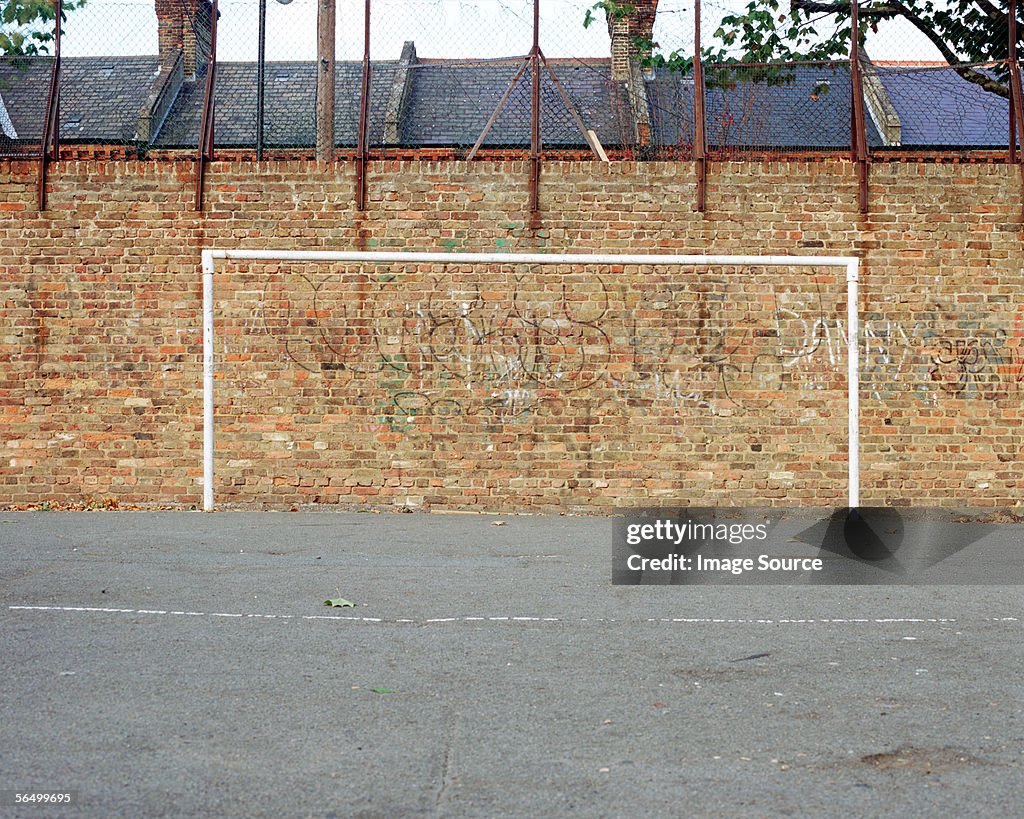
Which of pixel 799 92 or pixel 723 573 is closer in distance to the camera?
pixel 723 573

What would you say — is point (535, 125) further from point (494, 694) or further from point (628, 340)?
point (494, 694)

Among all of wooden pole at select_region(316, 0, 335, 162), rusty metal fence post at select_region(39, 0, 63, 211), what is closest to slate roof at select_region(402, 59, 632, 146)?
wooden pole at select_region(316, 0, 335, 162)

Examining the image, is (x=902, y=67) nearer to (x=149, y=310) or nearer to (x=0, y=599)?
(x=149, y=310)

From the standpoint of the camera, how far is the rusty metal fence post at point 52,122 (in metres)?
11.4

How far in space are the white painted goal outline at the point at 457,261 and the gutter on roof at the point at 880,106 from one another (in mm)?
2176

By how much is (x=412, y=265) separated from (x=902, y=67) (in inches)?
214

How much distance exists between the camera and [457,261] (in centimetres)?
1128

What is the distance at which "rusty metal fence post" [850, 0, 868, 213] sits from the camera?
11.2m

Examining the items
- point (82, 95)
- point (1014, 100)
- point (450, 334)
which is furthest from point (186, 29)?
point (1014, 100)

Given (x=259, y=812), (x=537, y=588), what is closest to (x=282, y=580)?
(x=537, y=588)

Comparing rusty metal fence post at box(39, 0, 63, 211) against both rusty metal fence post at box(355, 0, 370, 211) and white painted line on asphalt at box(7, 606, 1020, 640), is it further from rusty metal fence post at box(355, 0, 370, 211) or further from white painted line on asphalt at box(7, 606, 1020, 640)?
white painted line on asphalt at box(7, 606, 1020, 640)

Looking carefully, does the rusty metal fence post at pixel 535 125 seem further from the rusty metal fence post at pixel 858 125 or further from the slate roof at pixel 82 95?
the slate roof at pixel 82 95

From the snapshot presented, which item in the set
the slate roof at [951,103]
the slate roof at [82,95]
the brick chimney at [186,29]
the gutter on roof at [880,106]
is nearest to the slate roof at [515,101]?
the brick chimney at [186,29]

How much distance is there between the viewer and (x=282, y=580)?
23.8 ft
